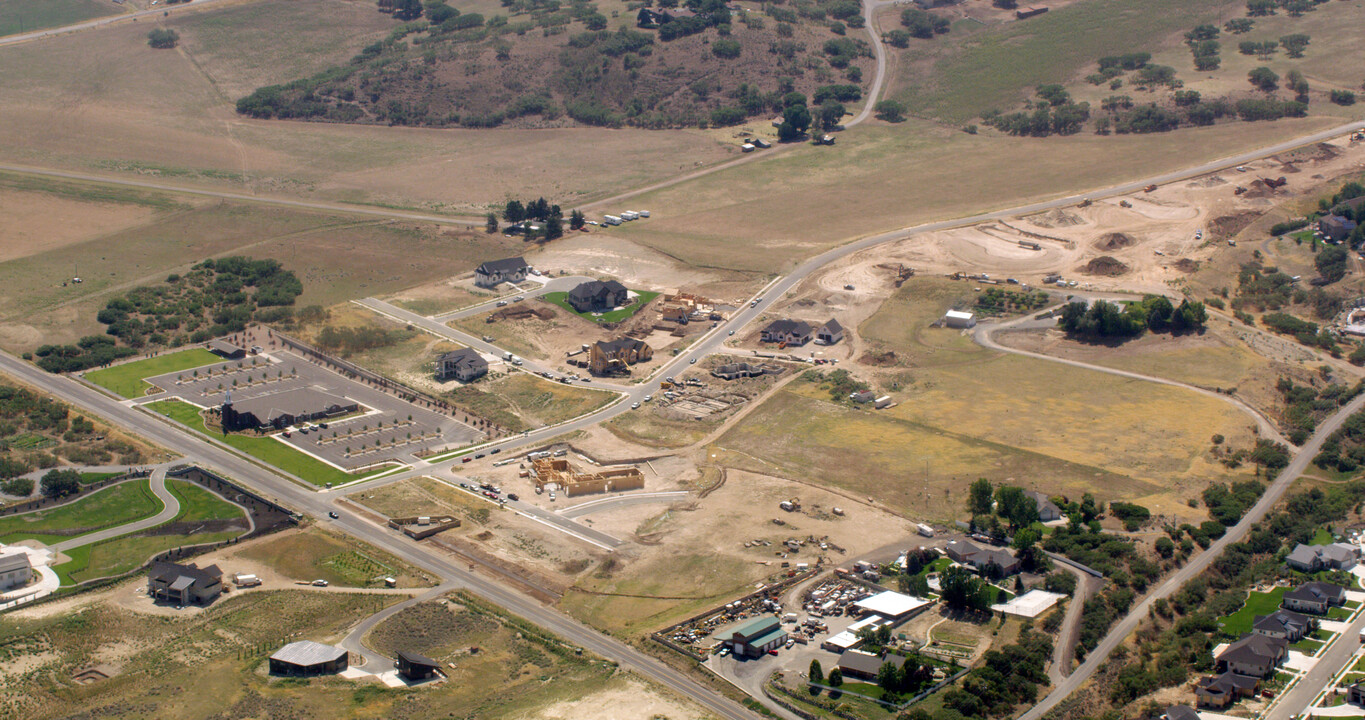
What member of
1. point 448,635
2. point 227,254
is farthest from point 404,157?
point 448,635

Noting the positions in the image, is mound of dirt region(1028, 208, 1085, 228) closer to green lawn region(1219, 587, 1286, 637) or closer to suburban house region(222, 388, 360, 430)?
green lawn region(1219, 587, 1286, 637)

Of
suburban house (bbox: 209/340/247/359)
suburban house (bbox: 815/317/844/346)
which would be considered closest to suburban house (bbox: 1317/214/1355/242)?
suburban house (bbox: 815/317/844/346)

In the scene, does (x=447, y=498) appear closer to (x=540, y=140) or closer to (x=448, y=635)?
(x=448, y=635)

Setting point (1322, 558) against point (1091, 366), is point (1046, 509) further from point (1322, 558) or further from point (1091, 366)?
point (1091, 366)

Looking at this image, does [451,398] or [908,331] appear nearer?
[451,398]

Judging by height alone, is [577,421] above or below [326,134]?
below

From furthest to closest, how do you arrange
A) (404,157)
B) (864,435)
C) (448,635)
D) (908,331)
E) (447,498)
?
(404,157)
(908,331)
(864,435)
(447,498)
(448,635)

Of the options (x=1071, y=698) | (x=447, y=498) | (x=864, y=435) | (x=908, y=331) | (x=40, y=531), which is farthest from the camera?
(x=908, y=331)
